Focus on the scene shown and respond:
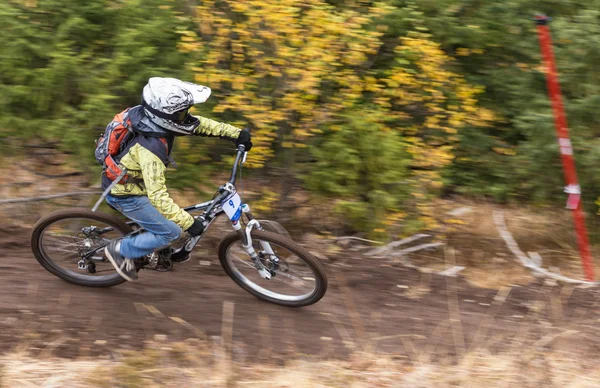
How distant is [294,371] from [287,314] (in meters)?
0.82

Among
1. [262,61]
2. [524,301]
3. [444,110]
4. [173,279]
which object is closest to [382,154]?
[444,110]

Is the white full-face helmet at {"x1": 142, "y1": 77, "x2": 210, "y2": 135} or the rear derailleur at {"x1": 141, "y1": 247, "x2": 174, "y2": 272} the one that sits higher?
the white full-face helmet at {"x1": 142, "y1": 77, "x2": 210, "y2": 135}

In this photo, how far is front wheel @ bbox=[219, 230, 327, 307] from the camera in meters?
5.20

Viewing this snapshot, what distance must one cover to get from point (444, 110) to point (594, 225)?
2.22 m

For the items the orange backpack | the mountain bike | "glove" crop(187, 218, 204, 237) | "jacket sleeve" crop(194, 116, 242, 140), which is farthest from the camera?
"jacket sleeve" crop(194, 116, 242, 140)

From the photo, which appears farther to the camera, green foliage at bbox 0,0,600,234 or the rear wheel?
green foliage at bbox 0,0,600,234

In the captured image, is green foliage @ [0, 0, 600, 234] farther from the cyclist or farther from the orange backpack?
the orange backpack

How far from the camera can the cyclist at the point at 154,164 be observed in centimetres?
480

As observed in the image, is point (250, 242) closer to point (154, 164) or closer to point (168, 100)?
point (154, 164)

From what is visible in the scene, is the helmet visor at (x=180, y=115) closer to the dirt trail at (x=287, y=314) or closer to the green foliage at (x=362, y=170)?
the dirt trail at (x=287, y=314)

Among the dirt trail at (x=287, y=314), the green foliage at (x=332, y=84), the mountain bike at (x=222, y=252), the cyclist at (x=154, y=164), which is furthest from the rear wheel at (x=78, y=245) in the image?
the green foliage at (x=332, y=84)

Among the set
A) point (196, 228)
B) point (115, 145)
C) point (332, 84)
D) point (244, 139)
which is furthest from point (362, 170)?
point (115, 145)

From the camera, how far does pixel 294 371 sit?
16.0 ft

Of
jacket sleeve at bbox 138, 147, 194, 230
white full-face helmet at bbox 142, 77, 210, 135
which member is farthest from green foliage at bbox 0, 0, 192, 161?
jacket sleeve at bbox 138, 147, 194, 230
